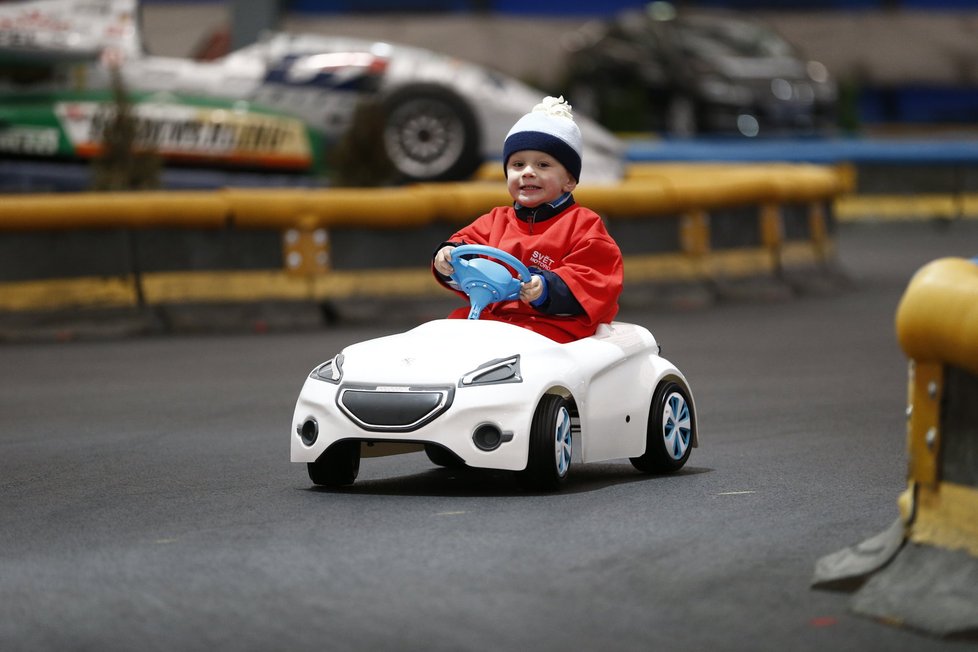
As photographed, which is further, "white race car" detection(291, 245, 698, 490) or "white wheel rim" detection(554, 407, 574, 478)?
"white wheel rim" detection(554, 407, 574, 478)

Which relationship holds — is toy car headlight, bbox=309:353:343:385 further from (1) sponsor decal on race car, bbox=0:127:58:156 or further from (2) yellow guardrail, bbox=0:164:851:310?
(1) sponsor decal on race car, bbox=0:127:58:156

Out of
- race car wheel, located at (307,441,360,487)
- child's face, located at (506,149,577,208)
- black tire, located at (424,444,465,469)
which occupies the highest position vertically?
child's face, located at (506,149,577,208)

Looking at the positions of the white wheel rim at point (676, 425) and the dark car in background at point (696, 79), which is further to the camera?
the dark car in background at point (696, 79)

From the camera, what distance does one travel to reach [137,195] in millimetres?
13633

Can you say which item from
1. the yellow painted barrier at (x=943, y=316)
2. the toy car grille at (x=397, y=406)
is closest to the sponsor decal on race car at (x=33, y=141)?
the toy car grille at (x=397, y=406)

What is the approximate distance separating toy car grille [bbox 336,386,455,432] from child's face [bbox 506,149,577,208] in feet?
3.46

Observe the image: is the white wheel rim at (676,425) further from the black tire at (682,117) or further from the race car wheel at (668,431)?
the black tire at (682,117)

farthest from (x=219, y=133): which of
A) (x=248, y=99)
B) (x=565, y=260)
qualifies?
(x=565, y=260)

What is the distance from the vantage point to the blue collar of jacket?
723 centimetres

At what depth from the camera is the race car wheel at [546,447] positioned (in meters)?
6.51

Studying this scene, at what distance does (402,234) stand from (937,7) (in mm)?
26412

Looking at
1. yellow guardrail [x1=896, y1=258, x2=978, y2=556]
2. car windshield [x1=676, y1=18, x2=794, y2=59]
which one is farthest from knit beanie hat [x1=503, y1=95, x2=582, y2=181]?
car windshield [x1=676, y1=18, x2=794, y2=59]

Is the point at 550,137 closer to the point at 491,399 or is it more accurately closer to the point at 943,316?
the point at 491,399

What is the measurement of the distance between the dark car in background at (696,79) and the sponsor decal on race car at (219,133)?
13306mm
